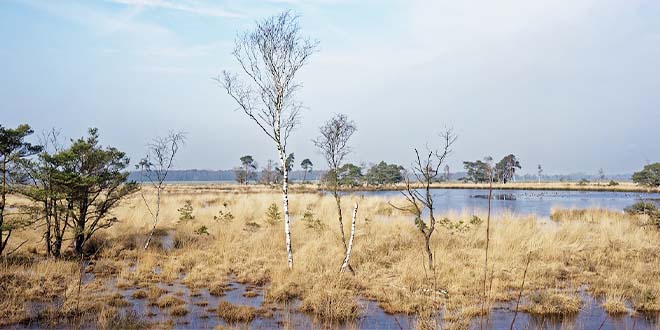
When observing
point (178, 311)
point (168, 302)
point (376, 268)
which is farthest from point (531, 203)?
point (178, 311)

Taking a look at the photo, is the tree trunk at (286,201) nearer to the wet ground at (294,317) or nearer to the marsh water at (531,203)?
the wet ground at (294,317)

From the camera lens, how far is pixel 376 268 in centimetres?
1033

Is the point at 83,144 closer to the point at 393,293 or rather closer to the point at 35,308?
the point at 35,308

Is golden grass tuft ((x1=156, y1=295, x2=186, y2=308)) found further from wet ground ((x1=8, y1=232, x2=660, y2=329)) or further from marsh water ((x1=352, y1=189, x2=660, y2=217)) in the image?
marsh water ((x1=352, y1=189, x2=660, y2=217))

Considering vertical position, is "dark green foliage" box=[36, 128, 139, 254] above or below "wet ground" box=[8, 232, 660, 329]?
above

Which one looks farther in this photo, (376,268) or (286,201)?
(376,268)

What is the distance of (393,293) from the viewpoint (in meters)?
8.16

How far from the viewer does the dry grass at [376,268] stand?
7.50m

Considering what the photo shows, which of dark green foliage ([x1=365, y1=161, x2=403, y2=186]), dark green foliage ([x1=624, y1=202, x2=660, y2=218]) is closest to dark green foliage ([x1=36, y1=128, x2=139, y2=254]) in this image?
dark green foliage ([x1=624, y1=202, x2=660, y2=218])

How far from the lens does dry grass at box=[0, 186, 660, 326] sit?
24.6 ft

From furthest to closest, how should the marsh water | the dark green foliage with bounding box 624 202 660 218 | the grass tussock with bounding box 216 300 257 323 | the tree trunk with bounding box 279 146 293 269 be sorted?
the marsh water < the dark green foliage with bounding box 624 202 660 218 < the tree trunk with bounding box 279 146 293 269 < the grass tussock with bounding box 216 300 257 323

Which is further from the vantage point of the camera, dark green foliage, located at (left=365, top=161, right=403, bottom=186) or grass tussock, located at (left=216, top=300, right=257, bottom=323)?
dark green foliage, located at (left=365, top=161, right=403, bottom=186)

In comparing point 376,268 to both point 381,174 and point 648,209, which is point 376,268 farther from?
point 381,174

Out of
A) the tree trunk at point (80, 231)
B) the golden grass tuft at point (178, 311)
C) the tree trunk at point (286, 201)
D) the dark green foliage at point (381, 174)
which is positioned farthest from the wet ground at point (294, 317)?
the dark green foliage at point (381, 174)
